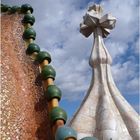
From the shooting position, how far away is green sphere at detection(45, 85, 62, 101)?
226 cm

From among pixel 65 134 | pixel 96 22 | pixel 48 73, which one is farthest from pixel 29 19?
pixel 96 22

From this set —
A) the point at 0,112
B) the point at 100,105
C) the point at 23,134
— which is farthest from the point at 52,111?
the point at 100,105

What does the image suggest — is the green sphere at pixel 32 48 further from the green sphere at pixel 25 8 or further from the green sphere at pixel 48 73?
the green sphere at pixel 25 8

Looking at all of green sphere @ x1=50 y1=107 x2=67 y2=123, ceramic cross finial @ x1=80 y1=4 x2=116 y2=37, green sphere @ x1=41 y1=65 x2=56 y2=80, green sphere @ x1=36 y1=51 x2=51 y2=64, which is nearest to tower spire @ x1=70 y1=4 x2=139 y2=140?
ceramic cross finial @ x1=80 y1=4 x2=116 y2=37

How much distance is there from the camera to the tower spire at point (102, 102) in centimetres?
621

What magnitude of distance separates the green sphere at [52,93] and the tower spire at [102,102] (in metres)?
3.80

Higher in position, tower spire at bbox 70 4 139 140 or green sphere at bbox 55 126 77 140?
tower spire at bbox 70 4 139 140

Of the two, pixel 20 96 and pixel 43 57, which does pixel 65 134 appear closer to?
pixel 20 96

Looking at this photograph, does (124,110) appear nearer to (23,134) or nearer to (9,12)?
(9,12)

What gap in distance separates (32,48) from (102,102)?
412 cm

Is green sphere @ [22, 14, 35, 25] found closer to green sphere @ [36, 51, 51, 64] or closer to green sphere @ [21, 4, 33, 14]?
green sphere @ [21, 4, 33, 14]

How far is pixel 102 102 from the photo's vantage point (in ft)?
A: 21.9

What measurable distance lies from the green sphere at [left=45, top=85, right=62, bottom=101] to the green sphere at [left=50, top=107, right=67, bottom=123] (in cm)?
16

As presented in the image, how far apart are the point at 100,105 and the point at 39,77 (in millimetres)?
4239
